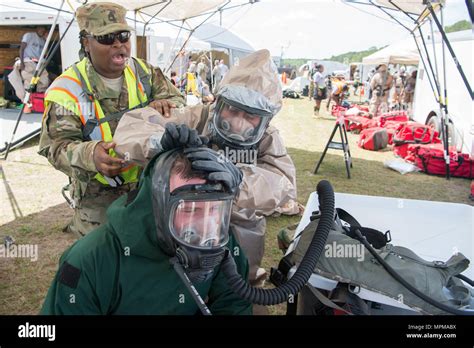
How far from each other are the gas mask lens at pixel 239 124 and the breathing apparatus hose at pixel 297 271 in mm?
481

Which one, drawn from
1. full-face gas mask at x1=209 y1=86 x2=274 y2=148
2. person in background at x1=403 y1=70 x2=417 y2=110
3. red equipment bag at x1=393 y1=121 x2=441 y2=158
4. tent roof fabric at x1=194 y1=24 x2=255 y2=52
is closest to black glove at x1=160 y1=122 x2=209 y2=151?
full-face gas mask at x1=209 y1=86 x2=274 y2=148

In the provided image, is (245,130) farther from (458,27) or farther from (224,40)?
(224,40)

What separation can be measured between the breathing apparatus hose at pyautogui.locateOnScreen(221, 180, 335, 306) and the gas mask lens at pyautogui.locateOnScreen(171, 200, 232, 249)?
15 centimetres

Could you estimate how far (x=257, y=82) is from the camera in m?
2.24

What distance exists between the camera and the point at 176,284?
1618 mm

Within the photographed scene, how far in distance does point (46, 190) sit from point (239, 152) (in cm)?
444

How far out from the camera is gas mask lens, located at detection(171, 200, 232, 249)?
53.2 inches

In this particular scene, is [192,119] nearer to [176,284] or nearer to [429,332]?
[176,284]

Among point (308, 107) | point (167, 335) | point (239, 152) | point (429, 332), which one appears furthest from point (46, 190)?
point (308, 107)

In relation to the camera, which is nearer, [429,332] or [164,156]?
[164,156]

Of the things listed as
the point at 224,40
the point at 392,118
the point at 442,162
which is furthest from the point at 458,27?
the point at 224,40

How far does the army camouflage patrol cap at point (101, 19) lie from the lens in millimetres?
2307

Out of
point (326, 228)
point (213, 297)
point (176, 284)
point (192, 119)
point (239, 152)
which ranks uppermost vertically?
point (192, 119)

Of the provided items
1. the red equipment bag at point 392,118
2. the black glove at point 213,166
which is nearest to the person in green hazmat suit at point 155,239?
the black glove at point 213,166
